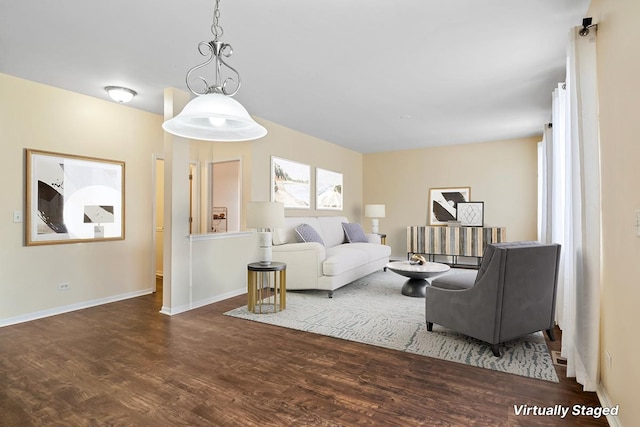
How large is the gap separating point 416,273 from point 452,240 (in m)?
2.96

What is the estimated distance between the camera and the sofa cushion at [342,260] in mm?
4562

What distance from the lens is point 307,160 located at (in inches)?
254

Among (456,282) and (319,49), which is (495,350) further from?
(319,49)

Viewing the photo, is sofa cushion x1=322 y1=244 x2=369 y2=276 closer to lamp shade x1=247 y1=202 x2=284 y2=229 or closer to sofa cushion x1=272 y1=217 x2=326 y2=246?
sofa cushion x1=272 y1=217 x2=326 y2=246

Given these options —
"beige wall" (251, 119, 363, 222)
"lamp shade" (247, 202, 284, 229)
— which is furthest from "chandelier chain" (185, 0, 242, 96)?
"beige wall" (251, 119, 363, 222)

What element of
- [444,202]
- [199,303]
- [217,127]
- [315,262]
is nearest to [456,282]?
[315,262]

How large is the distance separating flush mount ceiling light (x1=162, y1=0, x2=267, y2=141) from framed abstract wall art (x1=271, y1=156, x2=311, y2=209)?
3295 mm

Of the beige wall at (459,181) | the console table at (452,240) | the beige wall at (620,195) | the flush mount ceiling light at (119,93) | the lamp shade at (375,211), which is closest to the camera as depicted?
the beige wall at (620,195)

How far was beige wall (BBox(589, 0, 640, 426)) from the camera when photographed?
153 cm

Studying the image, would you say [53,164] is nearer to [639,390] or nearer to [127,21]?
[127,21]

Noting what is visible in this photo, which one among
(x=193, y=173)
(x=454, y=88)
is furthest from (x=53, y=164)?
(x=454, y=88)

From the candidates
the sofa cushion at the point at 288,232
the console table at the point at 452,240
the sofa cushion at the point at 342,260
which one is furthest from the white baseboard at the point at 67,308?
the console table at the point at 452,240

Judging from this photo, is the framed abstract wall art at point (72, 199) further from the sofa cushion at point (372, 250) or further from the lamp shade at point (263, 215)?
the sofa cushion at point (372, 250)

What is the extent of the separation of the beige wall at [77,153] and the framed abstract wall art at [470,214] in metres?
5.96
